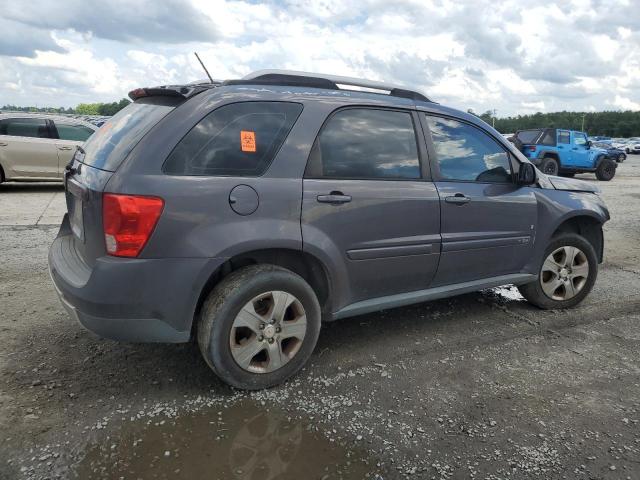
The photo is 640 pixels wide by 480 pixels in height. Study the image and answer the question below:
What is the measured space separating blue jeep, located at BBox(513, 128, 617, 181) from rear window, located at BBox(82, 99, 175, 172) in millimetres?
16010

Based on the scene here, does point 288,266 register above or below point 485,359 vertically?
above

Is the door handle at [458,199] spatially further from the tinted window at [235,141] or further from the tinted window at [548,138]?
the tinted window at [548,138]

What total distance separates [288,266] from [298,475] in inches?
46.8

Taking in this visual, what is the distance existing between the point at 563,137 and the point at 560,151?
561 millimetres

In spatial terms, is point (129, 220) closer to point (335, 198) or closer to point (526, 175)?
point (335, 198)

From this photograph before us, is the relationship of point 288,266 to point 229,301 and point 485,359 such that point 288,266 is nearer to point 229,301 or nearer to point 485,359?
point 229,301

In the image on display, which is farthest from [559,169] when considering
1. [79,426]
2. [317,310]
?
[79,426]

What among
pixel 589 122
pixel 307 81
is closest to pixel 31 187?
pixel 307 81

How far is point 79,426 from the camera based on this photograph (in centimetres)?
255

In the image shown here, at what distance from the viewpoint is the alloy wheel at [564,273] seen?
169 inches

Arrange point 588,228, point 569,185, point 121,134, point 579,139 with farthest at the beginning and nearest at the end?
point 579,139
point 588,228
point 569,185
point 121,134

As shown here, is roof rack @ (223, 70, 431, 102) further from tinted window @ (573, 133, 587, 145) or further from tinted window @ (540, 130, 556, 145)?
tinted window @ (573, 133, 587, 145)

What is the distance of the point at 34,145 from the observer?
10.6 m

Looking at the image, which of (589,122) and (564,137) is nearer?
(564,137)
